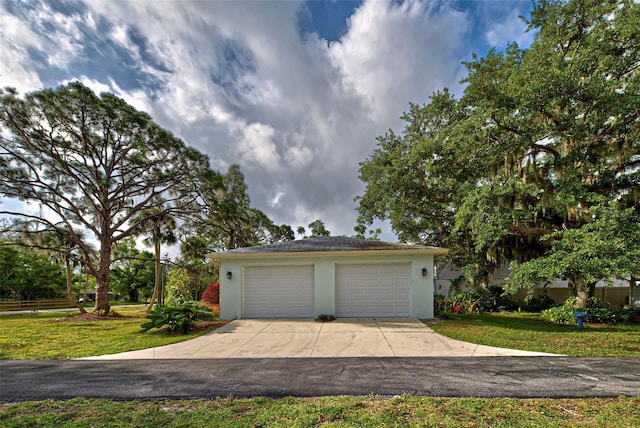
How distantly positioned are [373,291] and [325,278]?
1754 millimetres

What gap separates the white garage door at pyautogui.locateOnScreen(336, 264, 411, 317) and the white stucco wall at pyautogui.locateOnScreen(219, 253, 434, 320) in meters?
0.23

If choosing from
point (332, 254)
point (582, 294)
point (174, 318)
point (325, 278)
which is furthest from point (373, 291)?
point (582, 294)

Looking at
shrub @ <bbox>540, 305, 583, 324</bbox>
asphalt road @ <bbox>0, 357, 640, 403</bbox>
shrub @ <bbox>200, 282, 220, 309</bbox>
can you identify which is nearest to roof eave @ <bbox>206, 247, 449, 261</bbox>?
shrub @ <bbox>200, 282, 220, 309</bbox>

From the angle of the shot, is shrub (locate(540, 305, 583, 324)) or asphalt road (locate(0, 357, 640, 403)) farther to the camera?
shrub (locate(540, 305, 583, 324))

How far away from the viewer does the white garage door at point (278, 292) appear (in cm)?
1046

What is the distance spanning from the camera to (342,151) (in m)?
15.3

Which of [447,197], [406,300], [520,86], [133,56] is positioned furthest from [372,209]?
[133,56]

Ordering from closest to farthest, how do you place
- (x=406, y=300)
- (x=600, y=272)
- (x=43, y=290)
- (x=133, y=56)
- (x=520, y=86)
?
(x=600, y=272) < (x=520, y=86) < (x=406, y=300) < (x=133, y=56) < (x=43, y=290)

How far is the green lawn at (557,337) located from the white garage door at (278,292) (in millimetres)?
4222

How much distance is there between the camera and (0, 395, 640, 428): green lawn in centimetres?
322

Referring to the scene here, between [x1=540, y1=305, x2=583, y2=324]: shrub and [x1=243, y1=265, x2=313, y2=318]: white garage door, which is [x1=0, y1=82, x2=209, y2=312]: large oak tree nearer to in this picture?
[x1=243, y1=265, x2=313, y2=318]: white garage door

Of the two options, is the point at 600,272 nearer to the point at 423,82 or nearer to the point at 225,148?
the point at 423,82

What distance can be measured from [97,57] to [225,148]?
6018 mm

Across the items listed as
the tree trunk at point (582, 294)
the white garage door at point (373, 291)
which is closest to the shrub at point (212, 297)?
the white garage door at point (373, 291)
